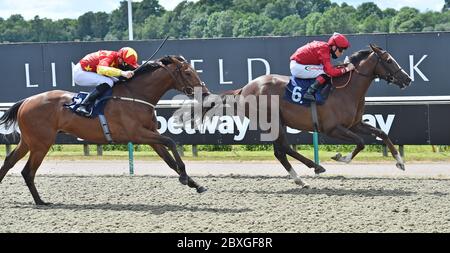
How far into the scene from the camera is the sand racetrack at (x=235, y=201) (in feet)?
25.5

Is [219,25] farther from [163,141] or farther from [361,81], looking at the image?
[163,141]

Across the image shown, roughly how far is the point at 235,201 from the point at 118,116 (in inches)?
66.0

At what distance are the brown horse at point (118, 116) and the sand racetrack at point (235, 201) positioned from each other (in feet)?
1.98

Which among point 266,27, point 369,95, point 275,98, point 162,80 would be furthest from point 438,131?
point 266,27

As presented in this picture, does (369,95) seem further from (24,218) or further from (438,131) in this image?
(24,218)

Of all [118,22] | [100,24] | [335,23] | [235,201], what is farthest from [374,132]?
[100,24]

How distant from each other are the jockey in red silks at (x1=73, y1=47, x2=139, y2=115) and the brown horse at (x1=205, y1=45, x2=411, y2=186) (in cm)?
200

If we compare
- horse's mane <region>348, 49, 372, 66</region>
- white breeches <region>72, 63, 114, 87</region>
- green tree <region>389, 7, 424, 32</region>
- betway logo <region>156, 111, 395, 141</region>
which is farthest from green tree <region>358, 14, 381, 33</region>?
white breeches <region>72, 63, 114, 87</region>

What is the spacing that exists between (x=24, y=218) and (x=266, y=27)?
49188 mm

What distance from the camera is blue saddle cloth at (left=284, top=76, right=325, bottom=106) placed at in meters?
10.5

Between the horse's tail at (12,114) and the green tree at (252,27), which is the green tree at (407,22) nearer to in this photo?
the green tree at (252,27)

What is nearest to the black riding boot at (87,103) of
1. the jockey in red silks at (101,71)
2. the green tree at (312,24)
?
the jockey in red silks at (101,71)

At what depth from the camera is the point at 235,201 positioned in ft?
30.9

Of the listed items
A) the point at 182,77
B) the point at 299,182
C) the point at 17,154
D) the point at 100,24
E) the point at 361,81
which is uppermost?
the point at 100,24
